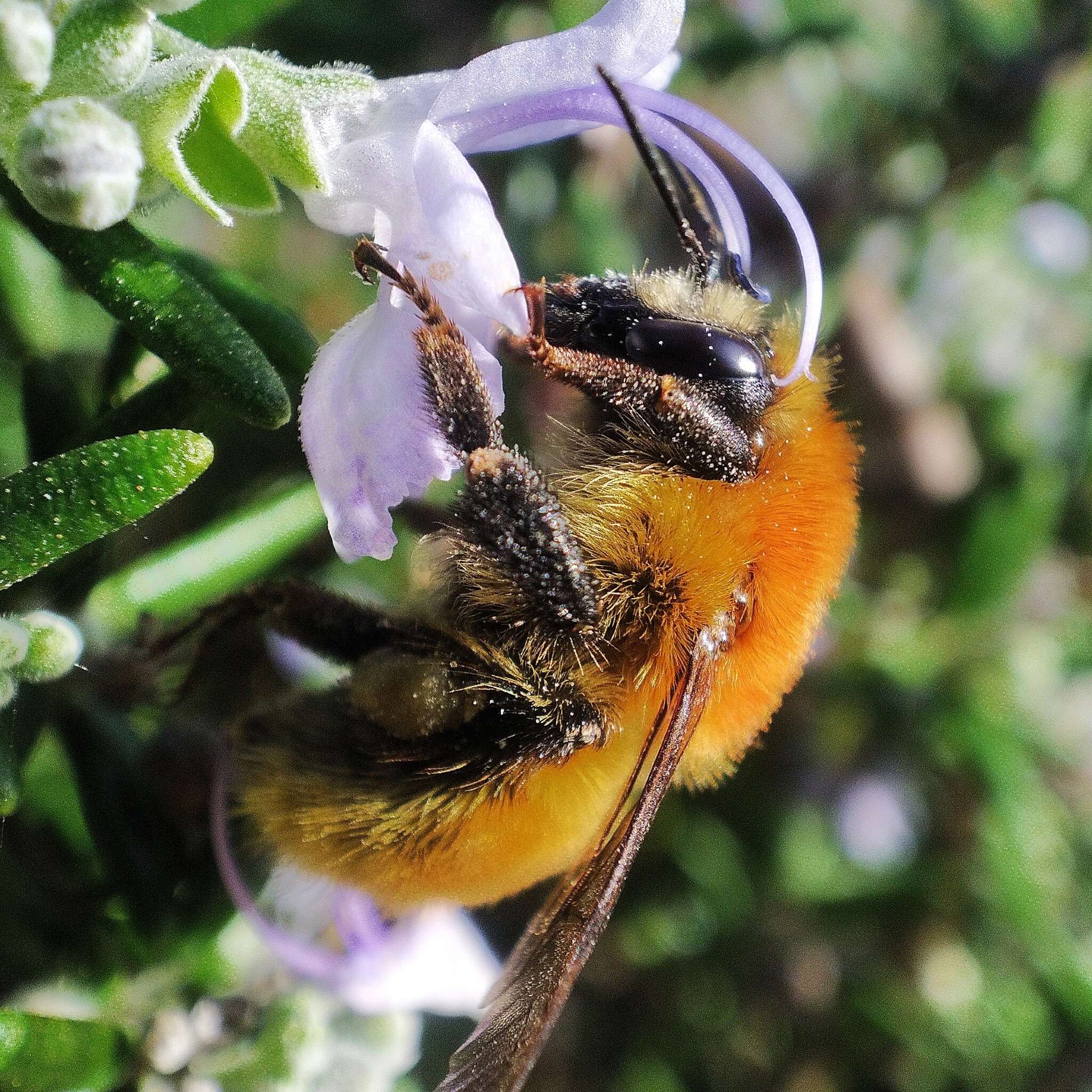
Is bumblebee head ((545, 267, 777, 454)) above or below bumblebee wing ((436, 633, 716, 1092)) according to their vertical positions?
above

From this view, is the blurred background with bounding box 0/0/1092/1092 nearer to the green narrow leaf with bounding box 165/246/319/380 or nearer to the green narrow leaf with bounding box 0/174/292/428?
the green narrow leaf with bounding box 165/246/319/380

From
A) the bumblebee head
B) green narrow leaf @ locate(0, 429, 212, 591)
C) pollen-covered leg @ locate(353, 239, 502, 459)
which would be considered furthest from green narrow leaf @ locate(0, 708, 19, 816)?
the bumblebee head

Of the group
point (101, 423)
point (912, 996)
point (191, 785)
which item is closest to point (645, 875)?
point (912, 996)

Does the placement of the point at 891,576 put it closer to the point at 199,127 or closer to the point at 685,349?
the point at 685,349

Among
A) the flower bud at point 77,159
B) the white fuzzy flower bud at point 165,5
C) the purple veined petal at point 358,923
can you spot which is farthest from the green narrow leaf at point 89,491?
the purple veined petal at point 358,923

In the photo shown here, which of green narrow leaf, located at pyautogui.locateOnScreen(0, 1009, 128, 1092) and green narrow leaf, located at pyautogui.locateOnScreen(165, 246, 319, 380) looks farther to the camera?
green narrow leaf, located at pyautogui.locateOnScreen(165, 246, 319, 380)

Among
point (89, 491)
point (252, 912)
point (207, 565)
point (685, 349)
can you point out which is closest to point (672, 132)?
point (685, 349)
